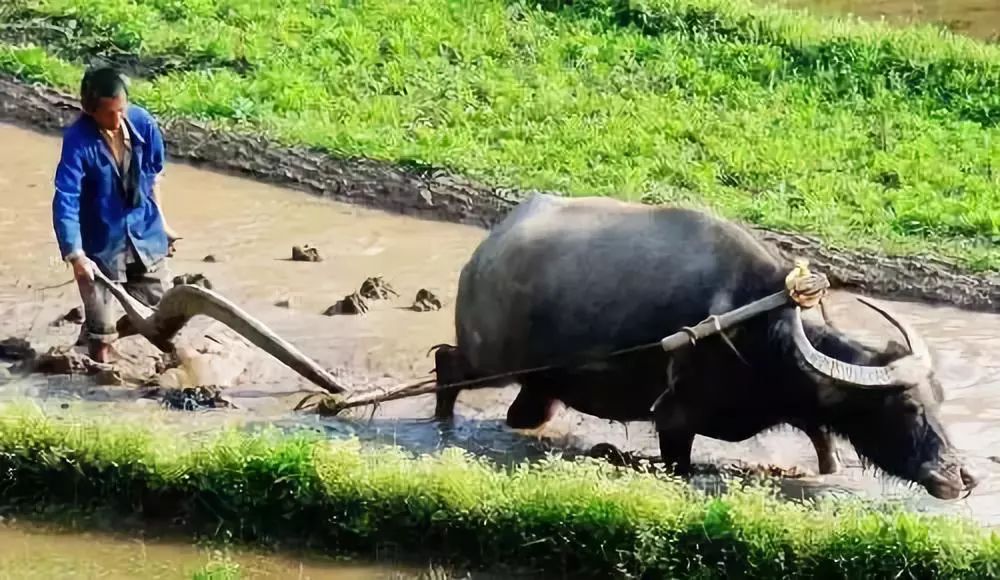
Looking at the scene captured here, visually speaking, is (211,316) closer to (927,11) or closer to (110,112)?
(110,112)

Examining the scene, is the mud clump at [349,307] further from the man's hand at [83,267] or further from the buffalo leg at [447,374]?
the man's hand at [83,267]

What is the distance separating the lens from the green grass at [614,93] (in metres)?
10.7

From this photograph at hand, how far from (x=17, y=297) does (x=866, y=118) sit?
6303mm

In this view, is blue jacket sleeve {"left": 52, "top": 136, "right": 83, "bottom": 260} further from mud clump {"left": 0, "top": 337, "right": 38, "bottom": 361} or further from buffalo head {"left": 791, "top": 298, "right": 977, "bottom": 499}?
buffalo head {"left": 791, "top": 298, "right": 977, "bottom": 499}

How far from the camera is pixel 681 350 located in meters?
6.35

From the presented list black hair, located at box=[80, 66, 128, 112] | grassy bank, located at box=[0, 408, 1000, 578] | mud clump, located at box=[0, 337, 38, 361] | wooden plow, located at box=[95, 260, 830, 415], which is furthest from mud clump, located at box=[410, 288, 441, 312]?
grassy bank, located at box=[0, 408, 1000, 578]

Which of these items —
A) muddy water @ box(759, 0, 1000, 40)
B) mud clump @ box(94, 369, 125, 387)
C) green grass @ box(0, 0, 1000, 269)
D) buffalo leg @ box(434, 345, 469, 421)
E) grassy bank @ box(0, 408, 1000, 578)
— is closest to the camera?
grassy bank @ box(0, 408, 1000, 578)

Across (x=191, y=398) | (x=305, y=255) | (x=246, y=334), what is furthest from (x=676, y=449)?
(x=305, y=255)

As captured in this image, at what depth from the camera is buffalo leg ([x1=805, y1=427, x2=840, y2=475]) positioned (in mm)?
6547

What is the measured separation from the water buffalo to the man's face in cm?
161

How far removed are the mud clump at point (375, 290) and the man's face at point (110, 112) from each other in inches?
81.1

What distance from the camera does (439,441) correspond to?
706 centimetres

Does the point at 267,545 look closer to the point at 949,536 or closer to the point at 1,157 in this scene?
the point at 949,536

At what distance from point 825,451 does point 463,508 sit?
176cm
